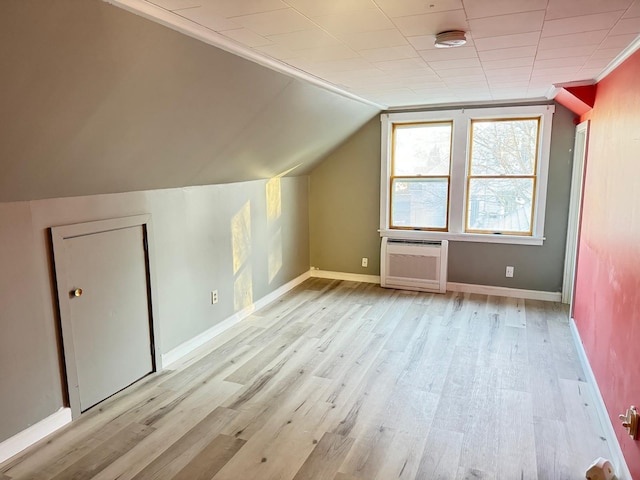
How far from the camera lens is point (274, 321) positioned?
435cm

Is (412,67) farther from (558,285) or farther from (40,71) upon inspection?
(558,285)

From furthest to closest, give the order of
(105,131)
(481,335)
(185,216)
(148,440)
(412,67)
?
1. (481,335)
2. (185,216)
3. (412,67)
4. (148,440)
5. (105,131)

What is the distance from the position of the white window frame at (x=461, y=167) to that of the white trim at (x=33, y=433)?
3.90 m

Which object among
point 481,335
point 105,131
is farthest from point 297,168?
point 105,131

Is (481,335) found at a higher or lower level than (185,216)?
lower

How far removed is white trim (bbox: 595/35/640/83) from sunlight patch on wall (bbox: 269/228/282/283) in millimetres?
3369

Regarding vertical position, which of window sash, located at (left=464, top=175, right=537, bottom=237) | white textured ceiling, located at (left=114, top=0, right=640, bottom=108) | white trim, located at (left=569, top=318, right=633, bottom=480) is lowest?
white trim, located at (left=569, top=318, right=633, bottom=480)

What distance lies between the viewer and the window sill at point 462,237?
4873 mm

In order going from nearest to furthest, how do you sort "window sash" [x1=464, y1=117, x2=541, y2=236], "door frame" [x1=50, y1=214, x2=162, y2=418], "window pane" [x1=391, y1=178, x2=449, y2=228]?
1. "door frame" [x1=50, y1=214, x2=162, y2=418]
2. "window sash" [x1=464, y1=117, x2=541, y2=236]
3. "window pane" [x1=391, y1=178, x2=449, y2=228]

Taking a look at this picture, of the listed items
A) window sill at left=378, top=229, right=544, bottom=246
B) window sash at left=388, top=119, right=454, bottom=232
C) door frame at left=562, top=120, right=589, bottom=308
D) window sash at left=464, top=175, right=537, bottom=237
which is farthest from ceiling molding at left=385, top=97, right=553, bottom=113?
window sill at left=378, top=229, right=544, bottom=246

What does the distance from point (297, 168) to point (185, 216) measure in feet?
6.38

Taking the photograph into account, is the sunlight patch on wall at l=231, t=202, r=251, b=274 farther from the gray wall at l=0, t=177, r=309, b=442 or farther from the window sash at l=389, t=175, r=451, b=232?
the window sash at l=389, t=175, r=451, b=232

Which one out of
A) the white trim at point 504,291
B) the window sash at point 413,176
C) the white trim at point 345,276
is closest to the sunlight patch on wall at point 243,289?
the white trim at point 345,276

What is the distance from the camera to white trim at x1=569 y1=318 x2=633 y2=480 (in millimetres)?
2148
